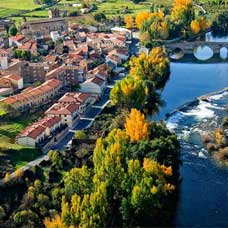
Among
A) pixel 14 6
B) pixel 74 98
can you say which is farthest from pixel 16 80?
pixel 14 6

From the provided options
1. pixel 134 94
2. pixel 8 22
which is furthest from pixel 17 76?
pixel 8 22

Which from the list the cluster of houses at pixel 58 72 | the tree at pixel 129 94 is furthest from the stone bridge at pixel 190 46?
the tree at pixel 129 94

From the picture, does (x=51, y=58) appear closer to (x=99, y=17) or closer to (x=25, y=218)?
(x=99, y=17)

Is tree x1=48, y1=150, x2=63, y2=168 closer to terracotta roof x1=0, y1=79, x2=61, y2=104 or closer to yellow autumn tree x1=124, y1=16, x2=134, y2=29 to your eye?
terracotta roof x1=0, y1=79, x2=61, y2=104

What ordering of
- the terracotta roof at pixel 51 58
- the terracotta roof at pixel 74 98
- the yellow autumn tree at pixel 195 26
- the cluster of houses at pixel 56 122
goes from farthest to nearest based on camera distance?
the yellow autumn tree at pixel 195 26 → the terracotta roof at pixel 51 58 → the terracotta roof at pixel 74 98 → the cluster of houses at pixel 56 122

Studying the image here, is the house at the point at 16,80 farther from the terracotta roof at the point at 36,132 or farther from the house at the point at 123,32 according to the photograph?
the house at the point at 123,32
